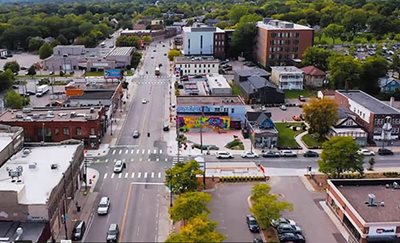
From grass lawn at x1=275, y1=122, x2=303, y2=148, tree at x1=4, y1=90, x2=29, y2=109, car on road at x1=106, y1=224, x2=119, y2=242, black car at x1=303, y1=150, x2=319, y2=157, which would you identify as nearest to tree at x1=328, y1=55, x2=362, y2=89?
grass lawn at x1=275, y1=122, x2=303, y2=148

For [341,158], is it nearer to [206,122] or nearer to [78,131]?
[206,122]

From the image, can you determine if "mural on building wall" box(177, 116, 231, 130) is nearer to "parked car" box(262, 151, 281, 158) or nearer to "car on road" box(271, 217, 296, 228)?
"parked car" box(262, 151, 281, 158)

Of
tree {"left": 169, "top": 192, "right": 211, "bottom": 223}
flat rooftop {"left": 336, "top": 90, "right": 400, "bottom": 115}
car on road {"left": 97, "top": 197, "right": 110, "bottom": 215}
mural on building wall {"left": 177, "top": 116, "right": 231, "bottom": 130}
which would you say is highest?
flat rooftop {"left": 336, "top": 90, "right": 400, "bottom": 115}

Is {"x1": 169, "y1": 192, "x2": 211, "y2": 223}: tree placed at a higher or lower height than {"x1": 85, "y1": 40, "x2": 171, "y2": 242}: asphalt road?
higher

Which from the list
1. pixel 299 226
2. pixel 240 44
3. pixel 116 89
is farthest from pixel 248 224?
pixel 240 44

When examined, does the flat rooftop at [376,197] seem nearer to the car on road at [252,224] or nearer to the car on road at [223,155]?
the car on road at [252,224]

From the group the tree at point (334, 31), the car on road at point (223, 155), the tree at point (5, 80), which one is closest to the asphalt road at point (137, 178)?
the car on road at point (223, 155)
